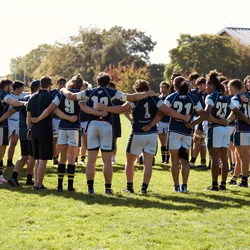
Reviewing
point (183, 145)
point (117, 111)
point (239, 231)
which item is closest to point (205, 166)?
point (183, 145)

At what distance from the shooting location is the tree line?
6450 centimetres

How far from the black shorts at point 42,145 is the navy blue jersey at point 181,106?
2.28 metres

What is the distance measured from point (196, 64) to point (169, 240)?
2338 inches

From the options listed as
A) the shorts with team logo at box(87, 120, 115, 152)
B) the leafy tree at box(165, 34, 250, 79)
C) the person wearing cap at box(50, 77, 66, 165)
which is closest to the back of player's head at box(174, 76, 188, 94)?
the shorts with team logo at box(87, 120, 115, 152)

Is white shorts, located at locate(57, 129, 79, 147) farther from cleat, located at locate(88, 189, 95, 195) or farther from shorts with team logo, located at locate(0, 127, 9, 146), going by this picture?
shorts with team logo, located at locate(0, 127, 9, 146)

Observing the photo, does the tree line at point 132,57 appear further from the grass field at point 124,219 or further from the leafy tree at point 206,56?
the grass field at point 124,219

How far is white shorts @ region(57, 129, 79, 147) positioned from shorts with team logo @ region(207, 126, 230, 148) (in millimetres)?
2517

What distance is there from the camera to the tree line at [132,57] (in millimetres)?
64500

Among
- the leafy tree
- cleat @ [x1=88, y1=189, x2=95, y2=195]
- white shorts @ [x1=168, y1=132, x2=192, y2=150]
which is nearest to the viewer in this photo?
cleat @ [x1=88, y1=189, x2=95, y2=195]

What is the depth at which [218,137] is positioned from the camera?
975cm

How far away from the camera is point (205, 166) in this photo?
44.5 feet

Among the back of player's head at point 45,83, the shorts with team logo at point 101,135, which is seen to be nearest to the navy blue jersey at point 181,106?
the shorts with team logo at point 101,135

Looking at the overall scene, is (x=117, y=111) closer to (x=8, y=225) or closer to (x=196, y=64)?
(x=8, y=225)

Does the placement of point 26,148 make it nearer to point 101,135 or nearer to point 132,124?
point 101,135
